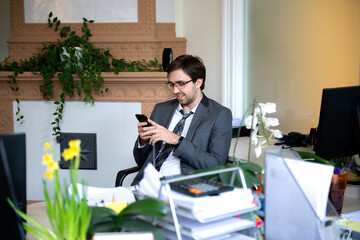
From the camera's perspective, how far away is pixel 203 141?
2338 mm

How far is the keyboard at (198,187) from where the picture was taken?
1.16 meters

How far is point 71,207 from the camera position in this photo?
1.05 m

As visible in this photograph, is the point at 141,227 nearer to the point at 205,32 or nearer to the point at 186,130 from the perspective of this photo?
the point at 186,130

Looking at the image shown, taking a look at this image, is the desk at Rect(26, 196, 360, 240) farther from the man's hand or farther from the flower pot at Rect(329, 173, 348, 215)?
the man's hand

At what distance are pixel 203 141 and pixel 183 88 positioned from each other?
1.04ft

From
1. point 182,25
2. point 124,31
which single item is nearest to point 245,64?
point 182,25

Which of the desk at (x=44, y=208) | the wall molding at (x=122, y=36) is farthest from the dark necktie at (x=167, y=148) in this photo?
the wall molding at (x=122, y=36)

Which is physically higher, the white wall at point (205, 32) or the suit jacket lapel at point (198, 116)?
the white wall at point (205, 32)

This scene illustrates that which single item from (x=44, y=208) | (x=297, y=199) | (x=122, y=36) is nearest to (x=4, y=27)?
(x=122, y=36)

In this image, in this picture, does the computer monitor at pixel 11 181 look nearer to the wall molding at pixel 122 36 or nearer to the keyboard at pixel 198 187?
the keyboard at pixel 198 187

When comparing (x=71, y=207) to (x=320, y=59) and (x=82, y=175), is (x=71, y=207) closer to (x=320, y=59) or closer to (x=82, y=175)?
(x=320, y=59)

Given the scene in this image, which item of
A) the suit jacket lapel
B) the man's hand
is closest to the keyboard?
the man's hand

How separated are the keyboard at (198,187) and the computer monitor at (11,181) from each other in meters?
0.41

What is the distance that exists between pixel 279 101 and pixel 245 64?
54cm
